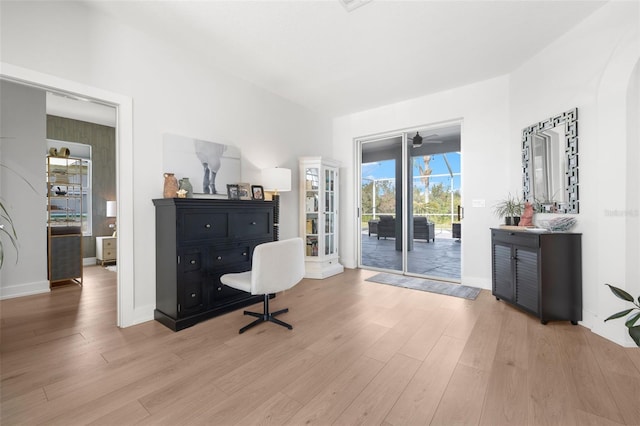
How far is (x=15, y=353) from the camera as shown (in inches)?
83.2

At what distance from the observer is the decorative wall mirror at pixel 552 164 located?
8.90ft

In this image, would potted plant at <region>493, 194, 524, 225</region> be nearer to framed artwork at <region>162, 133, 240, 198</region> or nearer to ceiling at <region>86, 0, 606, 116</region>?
ceiling at <region>86, 0, 606, 116</region>

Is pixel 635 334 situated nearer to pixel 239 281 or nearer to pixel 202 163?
pixel 239 281

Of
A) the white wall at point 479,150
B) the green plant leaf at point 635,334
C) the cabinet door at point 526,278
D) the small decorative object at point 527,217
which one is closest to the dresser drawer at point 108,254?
the white wall at point 479,150

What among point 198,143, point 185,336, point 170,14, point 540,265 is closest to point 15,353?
point 185,336

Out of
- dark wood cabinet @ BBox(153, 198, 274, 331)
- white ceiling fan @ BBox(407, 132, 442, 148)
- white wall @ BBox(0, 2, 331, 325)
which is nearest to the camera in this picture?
white wall @ BBox(0, 2, 331, 325)

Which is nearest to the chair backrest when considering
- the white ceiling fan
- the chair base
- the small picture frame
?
the chair base

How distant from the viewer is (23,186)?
3594 millimetres

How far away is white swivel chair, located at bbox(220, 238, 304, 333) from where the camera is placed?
233cm

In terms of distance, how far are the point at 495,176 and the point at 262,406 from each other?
387 cm

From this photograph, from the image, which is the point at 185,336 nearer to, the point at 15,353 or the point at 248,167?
the point at 15,353

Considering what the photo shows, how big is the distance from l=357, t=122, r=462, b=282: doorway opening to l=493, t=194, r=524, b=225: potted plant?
0.77 meters

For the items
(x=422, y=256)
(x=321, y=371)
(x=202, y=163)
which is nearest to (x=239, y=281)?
(x=321, y=371)

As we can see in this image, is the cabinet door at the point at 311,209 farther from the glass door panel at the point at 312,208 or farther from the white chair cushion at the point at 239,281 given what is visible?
the white chair cushion at the point at 239,281
